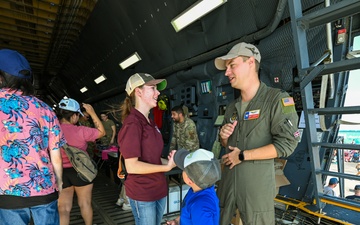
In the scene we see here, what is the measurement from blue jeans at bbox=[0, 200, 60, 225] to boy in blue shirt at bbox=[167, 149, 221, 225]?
0.95 metres

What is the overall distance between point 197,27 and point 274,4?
183cm

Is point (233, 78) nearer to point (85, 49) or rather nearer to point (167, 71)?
point (167, 71)

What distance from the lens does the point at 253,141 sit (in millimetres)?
1605

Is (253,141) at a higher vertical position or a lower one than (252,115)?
lower

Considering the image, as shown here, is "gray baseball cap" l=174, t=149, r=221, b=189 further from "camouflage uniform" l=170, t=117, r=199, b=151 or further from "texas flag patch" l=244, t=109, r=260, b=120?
"camouflage uniform" l=170, t=117, r=199, b=151

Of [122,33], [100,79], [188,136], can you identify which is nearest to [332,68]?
→ [188,136]

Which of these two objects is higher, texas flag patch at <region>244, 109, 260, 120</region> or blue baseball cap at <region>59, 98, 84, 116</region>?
blue baseball cap at <region>59, 98, 84, 116</region>

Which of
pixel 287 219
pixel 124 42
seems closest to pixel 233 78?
pixel 287 219

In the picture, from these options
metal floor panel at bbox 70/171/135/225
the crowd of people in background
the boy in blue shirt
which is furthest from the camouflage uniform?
the boy in blue shirt

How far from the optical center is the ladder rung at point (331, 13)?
1.52 m

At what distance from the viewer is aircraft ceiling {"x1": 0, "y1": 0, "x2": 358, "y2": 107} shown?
384 centimetres

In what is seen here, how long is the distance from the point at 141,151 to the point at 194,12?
11.5ft

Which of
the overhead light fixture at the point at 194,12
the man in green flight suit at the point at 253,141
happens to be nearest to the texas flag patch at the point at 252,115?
the man in green flight suit at the point at 253,141

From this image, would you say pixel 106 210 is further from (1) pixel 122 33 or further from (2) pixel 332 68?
(1) pixel 122 33
